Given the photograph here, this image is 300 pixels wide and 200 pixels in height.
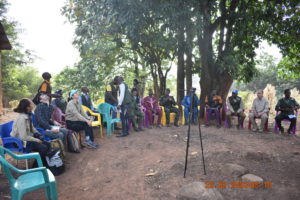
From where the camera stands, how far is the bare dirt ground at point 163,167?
3139 mm

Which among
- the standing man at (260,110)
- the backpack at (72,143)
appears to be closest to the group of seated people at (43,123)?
the backpack at (72,143)

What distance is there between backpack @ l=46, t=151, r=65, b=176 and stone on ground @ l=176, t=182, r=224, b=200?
229 cm

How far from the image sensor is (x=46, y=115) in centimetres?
438

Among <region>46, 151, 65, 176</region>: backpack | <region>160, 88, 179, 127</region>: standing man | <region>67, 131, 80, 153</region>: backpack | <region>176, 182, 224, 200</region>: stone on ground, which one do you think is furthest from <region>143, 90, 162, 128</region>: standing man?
<region>176, 182, 224, 200</region>: stone on ground

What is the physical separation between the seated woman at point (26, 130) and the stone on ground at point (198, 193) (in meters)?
2.51

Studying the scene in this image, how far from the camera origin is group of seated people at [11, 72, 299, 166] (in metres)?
3.74

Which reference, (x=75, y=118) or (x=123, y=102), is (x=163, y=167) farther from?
(x=123, y=102)

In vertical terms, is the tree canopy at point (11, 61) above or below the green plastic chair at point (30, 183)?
above

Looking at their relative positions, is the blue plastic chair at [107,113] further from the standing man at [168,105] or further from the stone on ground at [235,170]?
the stone on ground at [235,170]

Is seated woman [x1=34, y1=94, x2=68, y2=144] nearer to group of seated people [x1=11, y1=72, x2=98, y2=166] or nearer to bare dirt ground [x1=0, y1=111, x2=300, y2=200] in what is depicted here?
group of seated people [x1=11, y1=72, x2=98, y2=166]

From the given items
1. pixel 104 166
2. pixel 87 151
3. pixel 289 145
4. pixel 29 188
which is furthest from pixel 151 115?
pixel 29 188

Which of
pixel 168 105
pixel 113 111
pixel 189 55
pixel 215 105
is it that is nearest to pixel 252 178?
pixel 113 111
